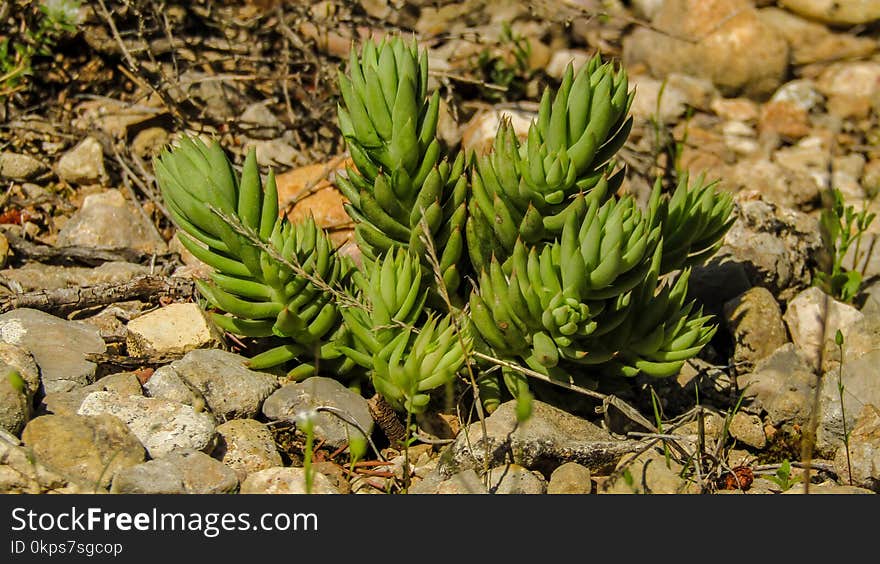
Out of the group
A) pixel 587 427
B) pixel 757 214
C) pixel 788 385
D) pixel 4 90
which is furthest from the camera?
pixel 4 90

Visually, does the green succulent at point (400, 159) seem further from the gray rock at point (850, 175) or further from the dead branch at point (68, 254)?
the gray rock at point (850, 175)

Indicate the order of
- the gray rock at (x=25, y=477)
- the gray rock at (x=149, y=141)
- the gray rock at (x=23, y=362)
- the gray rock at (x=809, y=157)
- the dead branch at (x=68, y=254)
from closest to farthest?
1. the gray rock at (x=25, y=477)
2. the gray rock at (x=23, y=362)
3. the dead branch at (x=68, y=254)
4. the gray rock at (x=149, y=141)
5. the gray rock at (x=809, y=157)

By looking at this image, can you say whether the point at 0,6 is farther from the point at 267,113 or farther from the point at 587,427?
the point at 587,427

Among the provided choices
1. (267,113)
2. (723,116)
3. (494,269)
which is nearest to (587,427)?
(494,269)

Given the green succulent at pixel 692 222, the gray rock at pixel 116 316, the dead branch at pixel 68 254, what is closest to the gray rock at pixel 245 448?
the gray rock at pixel 116 316

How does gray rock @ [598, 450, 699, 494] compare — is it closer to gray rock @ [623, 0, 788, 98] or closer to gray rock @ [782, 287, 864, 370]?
gray rock @ [782, 287, 864, 370]
